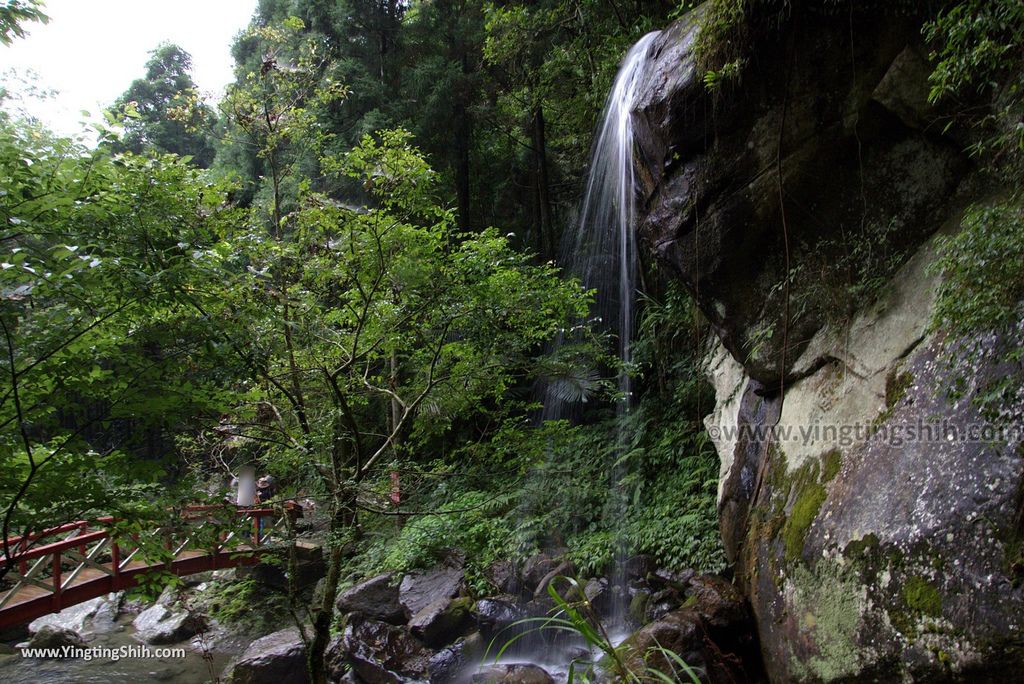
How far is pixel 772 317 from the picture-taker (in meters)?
5.14

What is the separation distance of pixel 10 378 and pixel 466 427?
8429 mm

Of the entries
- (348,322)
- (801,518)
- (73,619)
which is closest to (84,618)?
(73,619)

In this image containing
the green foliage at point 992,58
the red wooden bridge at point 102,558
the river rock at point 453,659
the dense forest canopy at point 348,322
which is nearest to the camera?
the dense forest canopy at point 348,322

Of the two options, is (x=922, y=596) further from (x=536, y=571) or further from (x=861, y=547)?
(x=536, y=571)

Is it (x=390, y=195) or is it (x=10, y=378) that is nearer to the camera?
(x=10, y=378)

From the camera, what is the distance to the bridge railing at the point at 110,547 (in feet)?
9.21

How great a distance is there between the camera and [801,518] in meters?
4.23

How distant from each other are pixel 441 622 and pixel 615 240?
5.52 m

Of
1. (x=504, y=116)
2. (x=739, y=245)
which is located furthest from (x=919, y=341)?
(x=504, y=116)

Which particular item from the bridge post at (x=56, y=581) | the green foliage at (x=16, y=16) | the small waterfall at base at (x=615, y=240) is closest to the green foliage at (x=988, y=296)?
the small waterfall at base at (x=615, y=240)

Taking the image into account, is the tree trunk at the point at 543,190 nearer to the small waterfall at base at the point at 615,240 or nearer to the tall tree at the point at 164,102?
the small waterfall at base at the point at 615,240

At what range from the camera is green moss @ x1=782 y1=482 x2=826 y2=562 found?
412 centimetres

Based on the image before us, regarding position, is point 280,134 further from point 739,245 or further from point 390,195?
point 739,245

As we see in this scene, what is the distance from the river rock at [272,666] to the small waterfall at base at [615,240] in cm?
348
